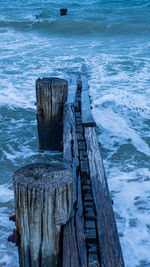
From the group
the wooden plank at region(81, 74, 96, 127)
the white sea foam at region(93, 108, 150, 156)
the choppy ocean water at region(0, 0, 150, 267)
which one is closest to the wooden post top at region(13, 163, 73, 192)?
the choppy ocean water at region(0, 0, 150, 267)

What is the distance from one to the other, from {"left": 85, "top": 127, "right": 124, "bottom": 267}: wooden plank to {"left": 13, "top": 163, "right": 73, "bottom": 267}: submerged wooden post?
0.27 m

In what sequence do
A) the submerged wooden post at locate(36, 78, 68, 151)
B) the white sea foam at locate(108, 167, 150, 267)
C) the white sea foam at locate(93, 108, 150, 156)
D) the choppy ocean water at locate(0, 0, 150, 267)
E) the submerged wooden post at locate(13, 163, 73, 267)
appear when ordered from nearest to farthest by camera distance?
the submerged wooden post at locate(13, 163, 73, 267), the white sea foam at locate(108, 167, 150, 267), the choppy ocean water at locate(0, 0, 150, 267), the submerged wooden post at locate(36, 78, 68, 151), the white sea foam at locate(93, 108, 150, 156)

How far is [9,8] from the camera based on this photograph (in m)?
25.4

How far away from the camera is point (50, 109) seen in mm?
3703

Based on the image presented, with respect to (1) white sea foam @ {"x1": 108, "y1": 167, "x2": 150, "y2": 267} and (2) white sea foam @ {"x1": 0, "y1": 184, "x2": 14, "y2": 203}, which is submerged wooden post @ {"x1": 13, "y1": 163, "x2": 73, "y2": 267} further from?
(2) white sea foam @ {"x1": 0, "y1": 184, "x2": 14, "y2": 203}

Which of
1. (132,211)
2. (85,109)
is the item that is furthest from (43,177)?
(85,109)

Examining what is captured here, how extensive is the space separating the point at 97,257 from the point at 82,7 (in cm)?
2581

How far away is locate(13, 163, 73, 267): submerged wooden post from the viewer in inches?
62.7

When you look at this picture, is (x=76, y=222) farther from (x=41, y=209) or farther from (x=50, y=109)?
(x=50, y=109)

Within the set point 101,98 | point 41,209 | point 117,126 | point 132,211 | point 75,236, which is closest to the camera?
point 41,209

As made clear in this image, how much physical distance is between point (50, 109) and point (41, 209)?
87.4 inches

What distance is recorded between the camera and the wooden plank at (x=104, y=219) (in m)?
1.67

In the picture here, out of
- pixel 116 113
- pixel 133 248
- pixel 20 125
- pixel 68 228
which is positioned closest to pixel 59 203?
pixel 68 228

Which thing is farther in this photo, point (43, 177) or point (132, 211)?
point (132, 211)
